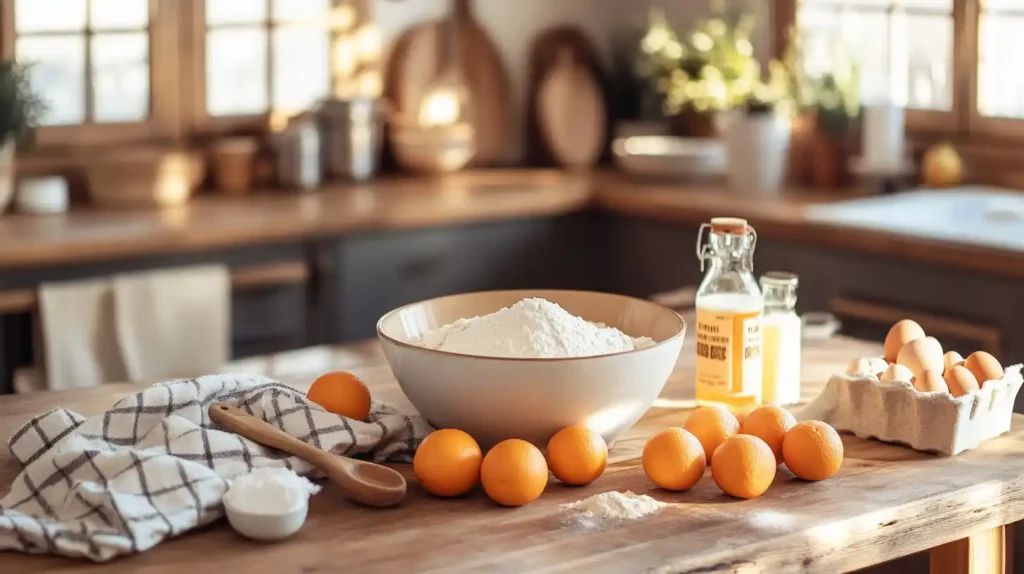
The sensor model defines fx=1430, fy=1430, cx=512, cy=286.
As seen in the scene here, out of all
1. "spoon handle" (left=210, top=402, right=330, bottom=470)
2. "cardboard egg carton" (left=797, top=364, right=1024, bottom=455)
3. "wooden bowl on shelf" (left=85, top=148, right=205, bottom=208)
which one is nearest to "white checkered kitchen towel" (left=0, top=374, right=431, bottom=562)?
"spoon handle" (left=210, top=402, right=330, bottom=470)

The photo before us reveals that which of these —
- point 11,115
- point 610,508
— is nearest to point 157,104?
point 11,115

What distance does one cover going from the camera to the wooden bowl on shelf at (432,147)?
4.08m

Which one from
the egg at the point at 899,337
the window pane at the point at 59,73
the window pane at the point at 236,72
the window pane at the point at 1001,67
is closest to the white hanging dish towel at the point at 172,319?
the window pane at the point at 59,73

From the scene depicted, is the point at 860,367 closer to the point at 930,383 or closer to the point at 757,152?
the point at 930,383

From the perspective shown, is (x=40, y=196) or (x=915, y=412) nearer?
(x=915, y=412)

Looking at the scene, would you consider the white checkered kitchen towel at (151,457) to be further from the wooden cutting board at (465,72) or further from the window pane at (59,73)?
the wooden cutting board at (465,72)

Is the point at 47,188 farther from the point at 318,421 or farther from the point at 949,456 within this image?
the point at 949,456

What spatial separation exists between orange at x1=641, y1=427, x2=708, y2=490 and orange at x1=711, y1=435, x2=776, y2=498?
2cm

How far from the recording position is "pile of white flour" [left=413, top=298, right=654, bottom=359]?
1.55m

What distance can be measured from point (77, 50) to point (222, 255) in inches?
32.8

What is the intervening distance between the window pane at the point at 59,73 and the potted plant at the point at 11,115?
0.40 feet

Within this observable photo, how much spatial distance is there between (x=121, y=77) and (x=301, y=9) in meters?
0.56

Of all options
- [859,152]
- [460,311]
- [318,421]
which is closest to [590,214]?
[859,152]

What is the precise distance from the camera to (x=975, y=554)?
1.56 metres
